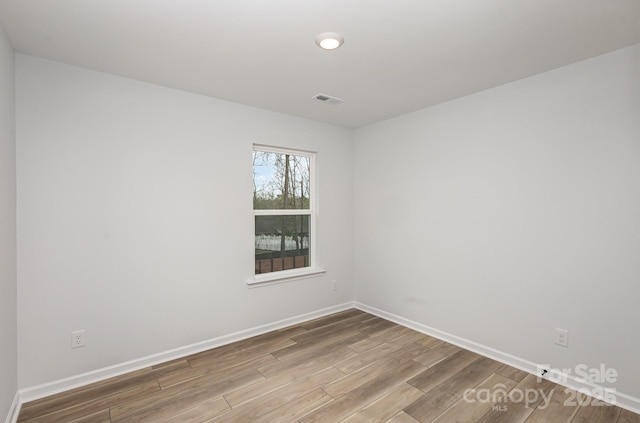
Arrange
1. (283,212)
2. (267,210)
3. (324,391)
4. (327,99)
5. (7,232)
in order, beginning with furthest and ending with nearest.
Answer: (283,212), (267,210), (327,99), (324,391), (7,232)

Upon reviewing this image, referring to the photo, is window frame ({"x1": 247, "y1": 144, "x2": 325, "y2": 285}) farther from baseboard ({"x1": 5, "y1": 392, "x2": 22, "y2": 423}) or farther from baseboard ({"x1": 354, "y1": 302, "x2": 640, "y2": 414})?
baseboard ({"x1": 5, "y1": 392, "x2": 22, "y2": 423})

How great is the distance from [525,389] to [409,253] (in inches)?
64.4

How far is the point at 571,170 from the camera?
2443mm

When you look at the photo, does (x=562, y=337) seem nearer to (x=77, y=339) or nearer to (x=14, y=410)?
(x=77, y=339)

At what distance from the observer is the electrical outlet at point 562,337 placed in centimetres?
248

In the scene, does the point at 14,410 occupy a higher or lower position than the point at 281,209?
lower

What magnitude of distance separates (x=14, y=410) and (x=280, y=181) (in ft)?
9.39

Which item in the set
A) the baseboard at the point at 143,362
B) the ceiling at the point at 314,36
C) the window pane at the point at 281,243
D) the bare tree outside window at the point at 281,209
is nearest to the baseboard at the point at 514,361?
the baseboard at the point at 143,362

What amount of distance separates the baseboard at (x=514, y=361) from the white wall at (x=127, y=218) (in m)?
1.54

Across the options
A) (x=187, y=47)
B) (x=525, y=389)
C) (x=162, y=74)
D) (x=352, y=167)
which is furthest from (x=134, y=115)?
(x=525, y=389)

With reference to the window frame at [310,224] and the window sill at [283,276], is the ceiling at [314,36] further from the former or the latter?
the window sill at [283,276]

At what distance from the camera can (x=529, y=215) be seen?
267 cm

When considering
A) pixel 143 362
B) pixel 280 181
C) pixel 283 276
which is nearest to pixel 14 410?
pixel 143 362

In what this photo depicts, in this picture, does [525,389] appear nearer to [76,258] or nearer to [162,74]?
[76,258]
